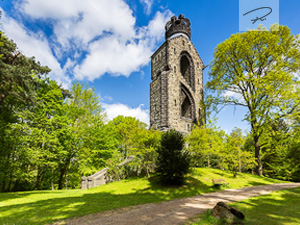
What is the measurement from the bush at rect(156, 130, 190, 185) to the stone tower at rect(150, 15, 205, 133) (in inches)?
335

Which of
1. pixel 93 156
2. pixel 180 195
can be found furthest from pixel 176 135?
pixel 93 156

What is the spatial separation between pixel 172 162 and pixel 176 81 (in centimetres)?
1502

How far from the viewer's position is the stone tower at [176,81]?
20.6 meters

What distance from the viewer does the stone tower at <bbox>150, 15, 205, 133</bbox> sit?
67.6 feet

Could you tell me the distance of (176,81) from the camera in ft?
73.0

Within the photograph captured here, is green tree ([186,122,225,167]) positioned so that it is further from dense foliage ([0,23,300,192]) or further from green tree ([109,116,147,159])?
green tree ([109,116,147,159])

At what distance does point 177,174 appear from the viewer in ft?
33.2

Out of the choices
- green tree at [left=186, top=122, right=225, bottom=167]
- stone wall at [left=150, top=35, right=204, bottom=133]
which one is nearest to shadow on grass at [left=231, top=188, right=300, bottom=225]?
green tree at [left=186, top=122, right=225, bottom=167]

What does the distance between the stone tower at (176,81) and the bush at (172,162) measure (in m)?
8.51

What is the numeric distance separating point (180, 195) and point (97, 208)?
4898 millimetres

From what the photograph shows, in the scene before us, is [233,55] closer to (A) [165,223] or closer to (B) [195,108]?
(B) [195,108]

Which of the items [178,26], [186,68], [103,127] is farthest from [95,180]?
[178,26]

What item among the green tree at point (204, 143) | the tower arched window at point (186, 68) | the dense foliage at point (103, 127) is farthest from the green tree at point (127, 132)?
the tower arched window at point (186, 68)

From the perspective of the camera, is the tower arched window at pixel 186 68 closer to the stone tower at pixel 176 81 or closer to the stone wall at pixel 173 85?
the stone tower at pixel 176 81
